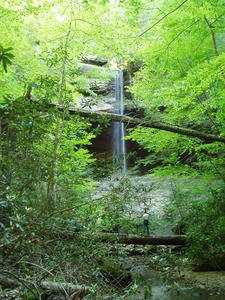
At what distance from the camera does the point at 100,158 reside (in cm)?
675

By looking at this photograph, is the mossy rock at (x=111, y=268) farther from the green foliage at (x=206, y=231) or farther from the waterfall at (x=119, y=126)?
the waterfall at (x=119, y=126)

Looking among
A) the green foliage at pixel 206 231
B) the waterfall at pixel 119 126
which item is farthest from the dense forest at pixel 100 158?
the waterfall at pixel 119 126

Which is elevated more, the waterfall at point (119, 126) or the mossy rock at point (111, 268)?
the waterfall at point (119, 126)

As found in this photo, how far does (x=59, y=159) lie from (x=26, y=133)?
34.6 inches

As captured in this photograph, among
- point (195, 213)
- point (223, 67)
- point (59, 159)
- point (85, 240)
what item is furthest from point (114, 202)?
point (195, 213)

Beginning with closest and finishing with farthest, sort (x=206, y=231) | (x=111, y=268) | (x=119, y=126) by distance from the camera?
(x=111, y=268) < (x=206, y=231) < (x=119, y=126)

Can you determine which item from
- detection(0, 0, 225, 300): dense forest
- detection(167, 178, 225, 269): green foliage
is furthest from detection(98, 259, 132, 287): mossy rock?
detection(167, 178, 225, 269): green foliage

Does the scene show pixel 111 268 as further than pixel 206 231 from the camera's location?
No

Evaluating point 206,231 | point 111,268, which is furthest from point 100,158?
point 206,231

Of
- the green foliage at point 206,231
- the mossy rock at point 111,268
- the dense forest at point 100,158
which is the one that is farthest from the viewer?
the green foliage at point 206,231

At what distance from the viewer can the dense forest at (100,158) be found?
305 cm

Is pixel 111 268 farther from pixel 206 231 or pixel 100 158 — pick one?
pixel 206 231

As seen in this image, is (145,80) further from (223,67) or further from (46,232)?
(46,232)

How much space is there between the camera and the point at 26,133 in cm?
314
